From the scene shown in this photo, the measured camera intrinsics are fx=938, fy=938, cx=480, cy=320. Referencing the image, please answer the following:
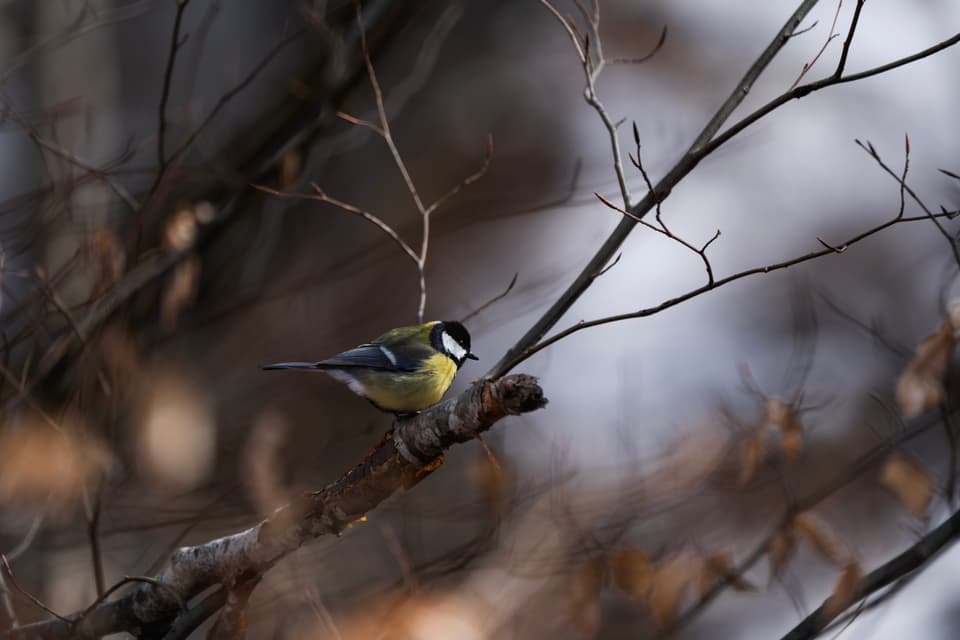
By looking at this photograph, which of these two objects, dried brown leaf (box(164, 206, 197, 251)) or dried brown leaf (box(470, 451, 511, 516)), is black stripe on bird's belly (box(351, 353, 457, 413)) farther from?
dried brown leaf (box(164, 206, 197, 251))

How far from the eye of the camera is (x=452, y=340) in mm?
3703

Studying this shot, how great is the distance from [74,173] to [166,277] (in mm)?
872

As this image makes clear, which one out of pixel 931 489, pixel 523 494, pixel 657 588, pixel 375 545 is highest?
pixel 375 545

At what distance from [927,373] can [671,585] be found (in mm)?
1137

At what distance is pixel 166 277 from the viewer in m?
5.24

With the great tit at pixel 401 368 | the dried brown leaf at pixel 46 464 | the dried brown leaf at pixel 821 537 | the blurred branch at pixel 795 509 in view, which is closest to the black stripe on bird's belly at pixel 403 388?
the great tit at pixel 401 368

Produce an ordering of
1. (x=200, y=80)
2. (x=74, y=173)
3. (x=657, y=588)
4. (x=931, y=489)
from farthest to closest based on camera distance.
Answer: (x=200, y=80) → (x=74, y=173) → (x=657, y=588) → (x=931, y=489)

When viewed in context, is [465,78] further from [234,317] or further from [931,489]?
[931,489]

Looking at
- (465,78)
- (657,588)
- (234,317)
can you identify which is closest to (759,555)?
(657,588)

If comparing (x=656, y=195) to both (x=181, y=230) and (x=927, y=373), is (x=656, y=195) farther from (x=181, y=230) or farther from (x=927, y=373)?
(x=181, y=230)

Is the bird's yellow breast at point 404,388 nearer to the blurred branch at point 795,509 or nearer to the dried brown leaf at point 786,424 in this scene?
the blurred branch at point 795,509

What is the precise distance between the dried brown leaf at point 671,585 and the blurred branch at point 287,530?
1155 mm

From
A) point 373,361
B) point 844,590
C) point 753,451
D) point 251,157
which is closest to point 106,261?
point 373,361

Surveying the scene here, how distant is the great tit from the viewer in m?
3.30
